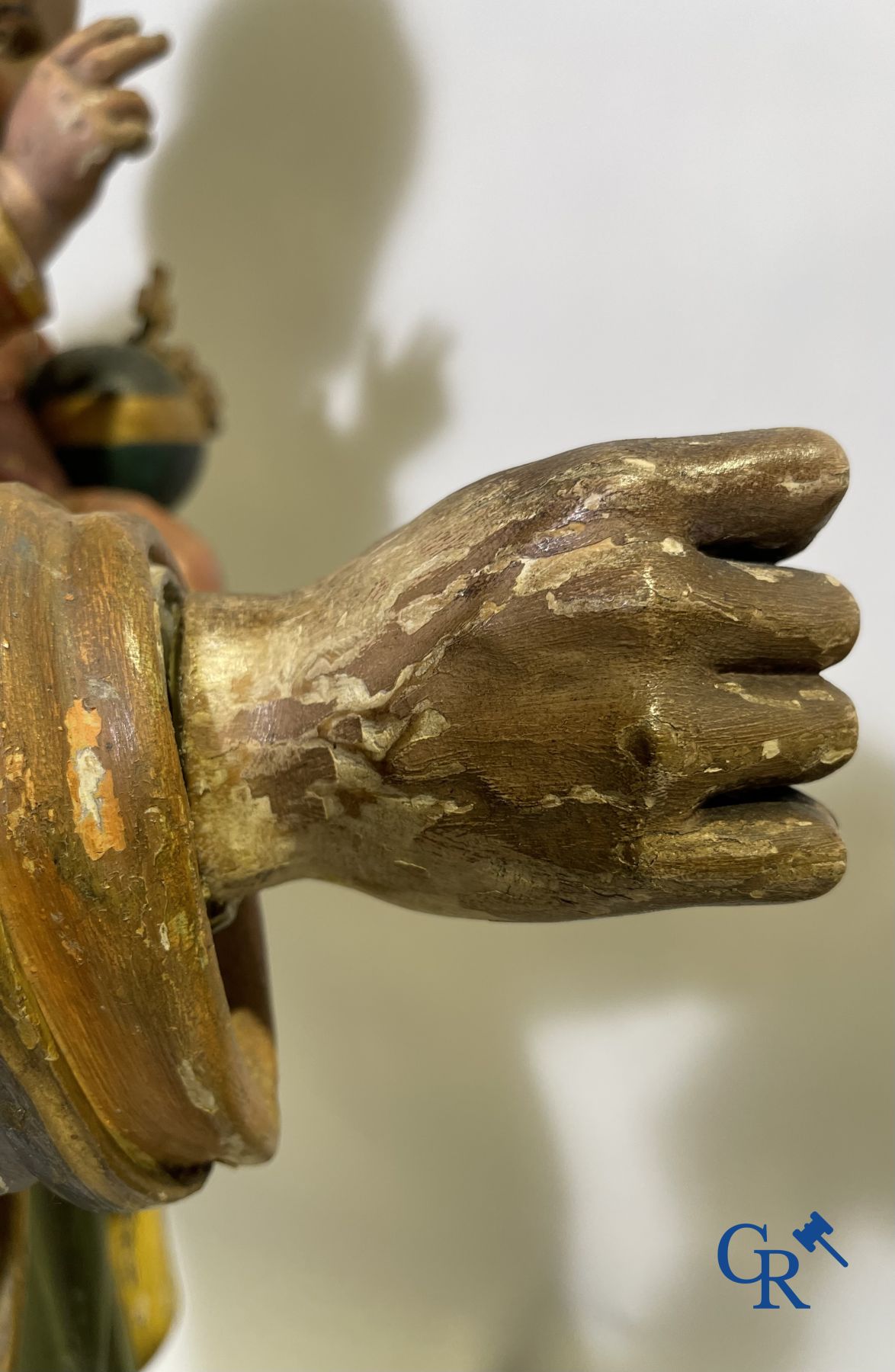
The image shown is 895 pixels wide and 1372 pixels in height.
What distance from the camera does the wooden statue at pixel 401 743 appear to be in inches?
15.0

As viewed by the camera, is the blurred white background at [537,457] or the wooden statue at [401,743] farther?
the blurred white background at [537,457]

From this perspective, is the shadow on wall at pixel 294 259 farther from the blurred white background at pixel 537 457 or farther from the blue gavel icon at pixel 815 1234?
the blue gavel icon at pixel 815 1234

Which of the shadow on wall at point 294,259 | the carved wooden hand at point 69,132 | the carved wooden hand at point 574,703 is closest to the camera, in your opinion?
the carved wooden hand at point 574,703

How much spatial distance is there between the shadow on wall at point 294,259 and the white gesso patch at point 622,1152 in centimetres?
54

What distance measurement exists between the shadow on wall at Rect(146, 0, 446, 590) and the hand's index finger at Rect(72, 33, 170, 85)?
0.33 meters

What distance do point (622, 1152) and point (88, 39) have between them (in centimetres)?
83

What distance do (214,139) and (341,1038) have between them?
934 millimetres

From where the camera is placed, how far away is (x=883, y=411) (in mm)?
759

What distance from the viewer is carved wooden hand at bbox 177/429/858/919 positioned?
378mm

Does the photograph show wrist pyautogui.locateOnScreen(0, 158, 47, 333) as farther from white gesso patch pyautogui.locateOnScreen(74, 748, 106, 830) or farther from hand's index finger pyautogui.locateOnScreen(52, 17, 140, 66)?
white gesso patch pyautogui.locateOnScreen(74, 748, 106, 830)

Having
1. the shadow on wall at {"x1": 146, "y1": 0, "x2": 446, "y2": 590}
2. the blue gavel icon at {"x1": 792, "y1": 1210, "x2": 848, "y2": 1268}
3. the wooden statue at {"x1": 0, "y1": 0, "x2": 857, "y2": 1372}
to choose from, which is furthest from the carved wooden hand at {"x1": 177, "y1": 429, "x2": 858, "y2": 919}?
the shadow on wall at {"x1": 146, "y1": 0, "x2": 446, "y2": 590}

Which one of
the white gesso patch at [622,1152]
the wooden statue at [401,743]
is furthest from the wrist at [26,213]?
the white gesso patch at [622,1152]

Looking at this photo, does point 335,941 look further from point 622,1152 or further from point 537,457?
point 537,457

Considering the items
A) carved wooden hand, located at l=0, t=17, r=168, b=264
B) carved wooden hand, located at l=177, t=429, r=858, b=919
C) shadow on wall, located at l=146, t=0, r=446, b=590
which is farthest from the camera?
shadow on wall, located at l=146, t=0, r=446, b=590
